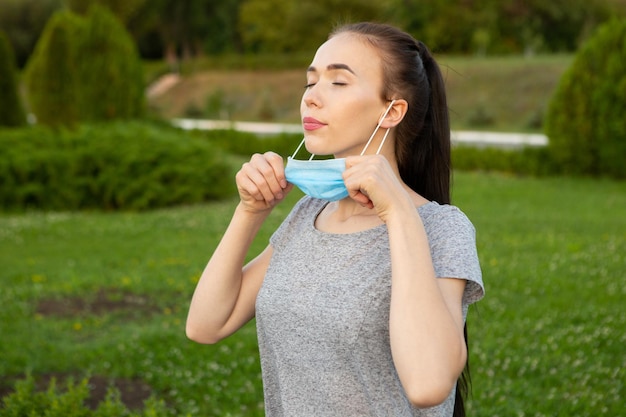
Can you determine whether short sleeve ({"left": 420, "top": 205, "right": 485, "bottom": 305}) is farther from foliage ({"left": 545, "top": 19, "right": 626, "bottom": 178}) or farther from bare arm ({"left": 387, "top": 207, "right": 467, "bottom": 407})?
foliage ({"left": 545, "top": 19, "right": 626, "bottom": 178})

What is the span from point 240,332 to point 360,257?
404 cm

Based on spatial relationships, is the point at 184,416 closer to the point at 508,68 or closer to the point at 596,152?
the point at 596,152

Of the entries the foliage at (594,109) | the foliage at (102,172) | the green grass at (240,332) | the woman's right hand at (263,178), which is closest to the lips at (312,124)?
the woman's right hand at (263,178)

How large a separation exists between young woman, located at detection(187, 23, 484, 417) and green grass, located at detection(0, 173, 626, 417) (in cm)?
232

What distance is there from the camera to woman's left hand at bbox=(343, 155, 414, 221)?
193 centimetres

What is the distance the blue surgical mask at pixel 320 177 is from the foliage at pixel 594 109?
564 inches

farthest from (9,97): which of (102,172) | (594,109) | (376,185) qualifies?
(376,185)

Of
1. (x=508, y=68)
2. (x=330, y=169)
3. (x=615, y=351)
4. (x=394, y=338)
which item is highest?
(x=330, y=169)

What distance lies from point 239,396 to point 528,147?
1331cm

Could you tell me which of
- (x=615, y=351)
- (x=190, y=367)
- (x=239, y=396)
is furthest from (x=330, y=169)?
(x=615, y=351)

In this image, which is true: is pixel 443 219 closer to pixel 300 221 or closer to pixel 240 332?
pixel 300 221

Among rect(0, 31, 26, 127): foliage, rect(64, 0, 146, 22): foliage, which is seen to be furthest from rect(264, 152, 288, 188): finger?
rect(64, 0, 146, 22): foliage

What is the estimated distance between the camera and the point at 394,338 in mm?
1883

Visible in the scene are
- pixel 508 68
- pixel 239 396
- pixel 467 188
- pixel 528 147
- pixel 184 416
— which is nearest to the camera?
pixel 184 416
